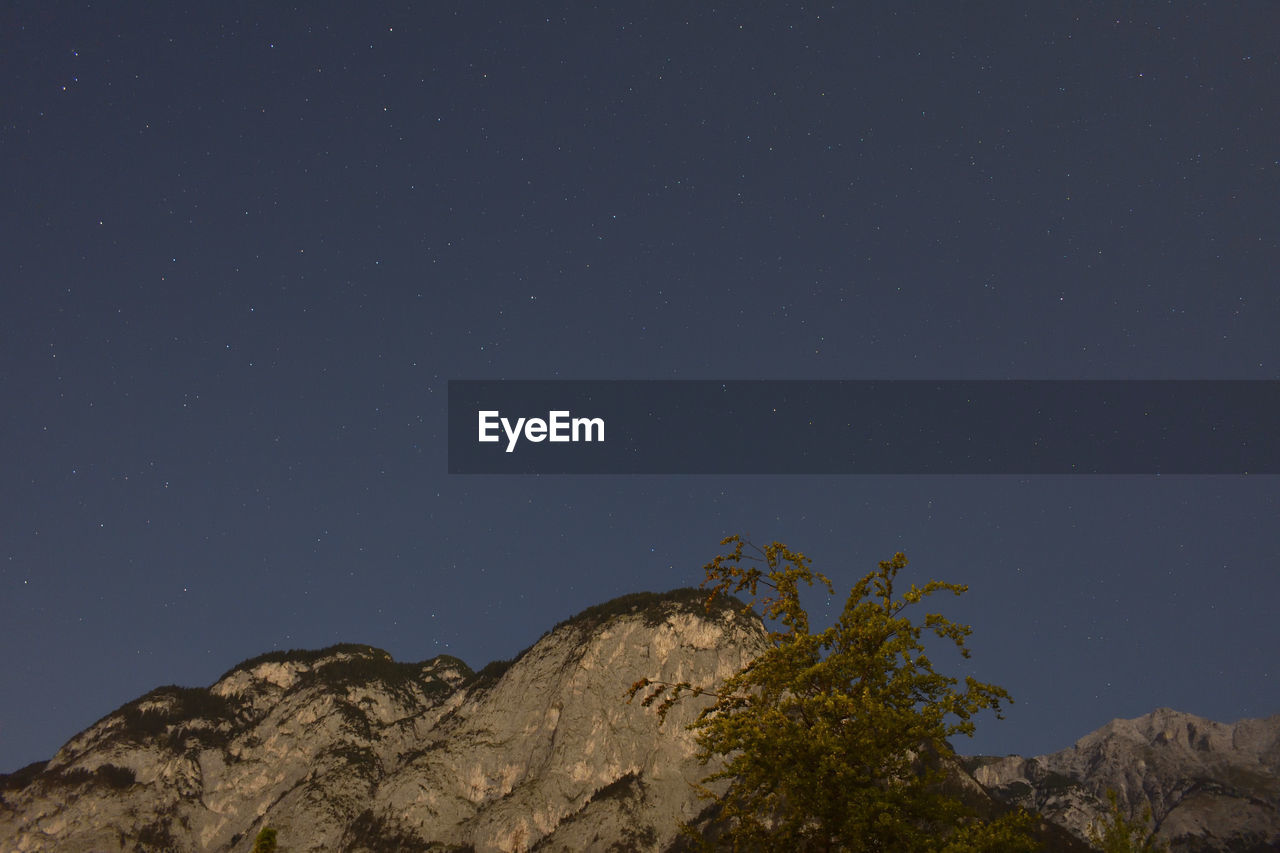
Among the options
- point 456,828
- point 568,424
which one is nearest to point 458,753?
point 456,828

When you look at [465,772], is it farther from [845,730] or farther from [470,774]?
[845,730]

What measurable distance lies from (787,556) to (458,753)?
170434 millimetres

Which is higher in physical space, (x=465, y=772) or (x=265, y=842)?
(x=265, y=842)

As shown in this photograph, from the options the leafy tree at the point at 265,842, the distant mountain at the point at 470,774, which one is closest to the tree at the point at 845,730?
the leafy tree at the point at 265,842

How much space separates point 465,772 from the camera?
171 metres

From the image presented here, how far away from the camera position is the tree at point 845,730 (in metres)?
19.5

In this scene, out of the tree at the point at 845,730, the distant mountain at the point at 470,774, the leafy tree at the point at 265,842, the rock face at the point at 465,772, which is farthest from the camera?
the rock face at the point at 465,772

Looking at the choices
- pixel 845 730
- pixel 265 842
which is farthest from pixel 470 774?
pixel 845 730

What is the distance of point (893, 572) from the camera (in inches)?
877

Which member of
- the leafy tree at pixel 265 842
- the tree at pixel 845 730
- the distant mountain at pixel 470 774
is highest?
the tree at pixel 845 730

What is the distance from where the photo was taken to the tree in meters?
19.5

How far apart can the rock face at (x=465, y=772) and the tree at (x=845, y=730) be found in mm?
137053

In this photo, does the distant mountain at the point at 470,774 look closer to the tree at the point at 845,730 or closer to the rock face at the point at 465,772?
the rock face at the point at 465,772

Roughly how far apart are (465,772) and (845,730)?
6585 inches
